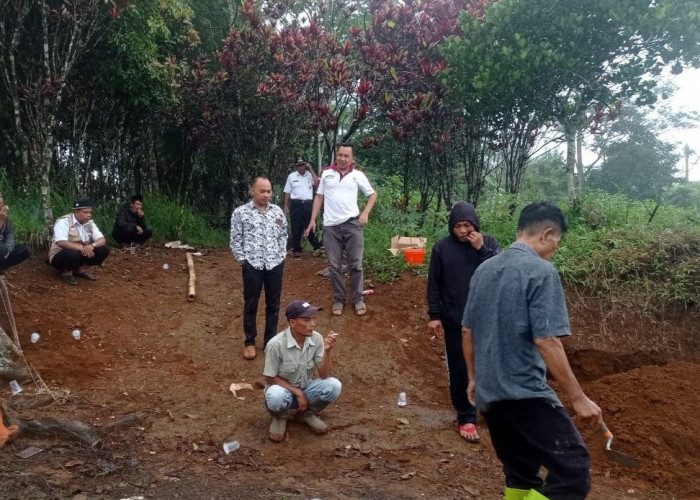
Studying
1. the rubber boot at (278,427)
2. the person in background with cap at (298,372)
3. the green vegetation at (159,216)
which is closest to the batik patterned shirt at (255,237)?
the person in background with cap at (298,372)

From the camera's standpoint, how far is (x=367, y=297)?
7.34 m

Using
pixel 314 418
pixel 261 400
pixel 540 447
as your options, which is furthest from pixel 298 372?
pixel 540 447

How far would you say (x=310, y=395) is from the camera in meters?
4.50

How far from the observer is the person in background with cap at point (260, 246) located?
5.57m

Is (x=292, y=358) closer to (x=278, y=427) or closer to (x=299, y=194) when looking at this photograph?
(x=278, y=427)

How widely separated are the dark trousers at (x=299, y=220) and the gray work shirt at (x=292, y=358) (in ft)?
16.7

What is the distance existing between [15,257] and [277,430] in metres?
4.07

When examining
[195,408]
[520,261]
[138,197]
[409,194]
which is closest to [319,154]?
[409,194]

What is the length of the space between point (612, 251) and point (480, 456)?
3.81 m

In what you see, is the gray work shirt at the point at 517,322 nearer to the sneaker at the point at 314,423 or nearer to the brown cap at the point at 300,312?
the brown cap at the point at 300,312

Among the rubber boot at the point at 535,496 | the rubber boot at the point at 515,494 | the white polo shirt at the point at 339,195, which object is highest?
the white polo shirt at the point at 339,195

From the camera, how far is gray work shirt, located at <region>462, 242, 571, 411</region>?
2.63 m

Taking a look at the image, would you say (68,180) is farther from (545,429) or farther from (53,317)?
(545,429)

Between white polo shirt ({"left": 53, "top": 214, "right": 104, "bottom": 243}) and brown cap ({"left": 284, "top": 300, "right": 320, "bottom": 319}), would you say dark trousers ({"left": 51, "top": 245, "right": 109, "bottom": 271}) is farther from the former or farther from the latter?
brown cap ({"left": 284, "top": 300, "right": 320, "bottom": 319})
